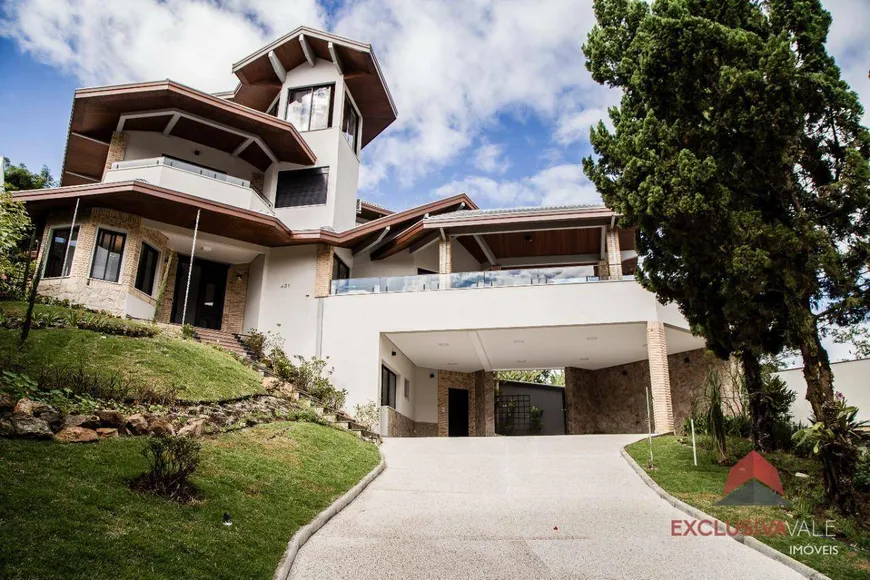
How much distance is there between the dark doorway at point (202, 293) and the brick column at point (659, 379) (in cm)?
1326

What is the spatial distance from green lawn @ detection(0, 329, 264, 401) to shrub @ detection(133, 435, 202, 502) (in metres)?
4.00

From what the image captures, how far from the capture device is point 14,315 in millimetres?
12578

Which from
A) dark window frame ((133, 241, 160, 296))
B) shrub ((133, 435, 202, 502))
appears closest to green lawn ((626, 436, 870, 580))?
shrub ((133, 435, 202, 502))

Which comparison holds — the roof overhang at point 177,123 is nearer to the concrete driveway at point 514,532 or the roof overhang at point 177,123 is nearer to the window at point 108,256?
the window at point 108,256

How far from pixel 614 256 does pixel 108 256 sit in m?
14.4

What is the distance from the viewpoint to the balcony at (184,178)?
17.8 meters

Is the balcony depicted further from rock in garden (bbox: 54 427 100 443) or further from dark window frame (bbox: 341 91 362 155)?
rock in garden (bbox: 54 427 100 443)

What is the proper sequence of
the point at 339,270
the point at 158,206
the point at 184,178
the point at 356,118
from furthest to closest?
the point at 356,118 → the point at 339,270 → the point at 184,178 → the point at 158,206

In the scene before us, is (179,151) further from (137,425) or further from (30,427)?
(30,427)

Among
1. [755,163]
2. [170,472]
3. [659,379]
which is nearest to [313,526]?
[170,472]

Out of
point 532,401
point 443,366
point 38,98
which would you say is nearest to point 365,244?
point 443,366

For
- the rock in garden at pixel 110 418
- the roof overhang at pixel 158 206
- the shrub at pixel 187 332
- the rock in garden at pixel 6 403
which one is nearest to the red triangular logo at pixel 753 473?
the rock in garden at pixel 110 418

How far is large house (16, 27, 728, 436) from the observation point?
17.0 m

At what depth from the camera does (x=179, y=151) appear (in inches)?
786
